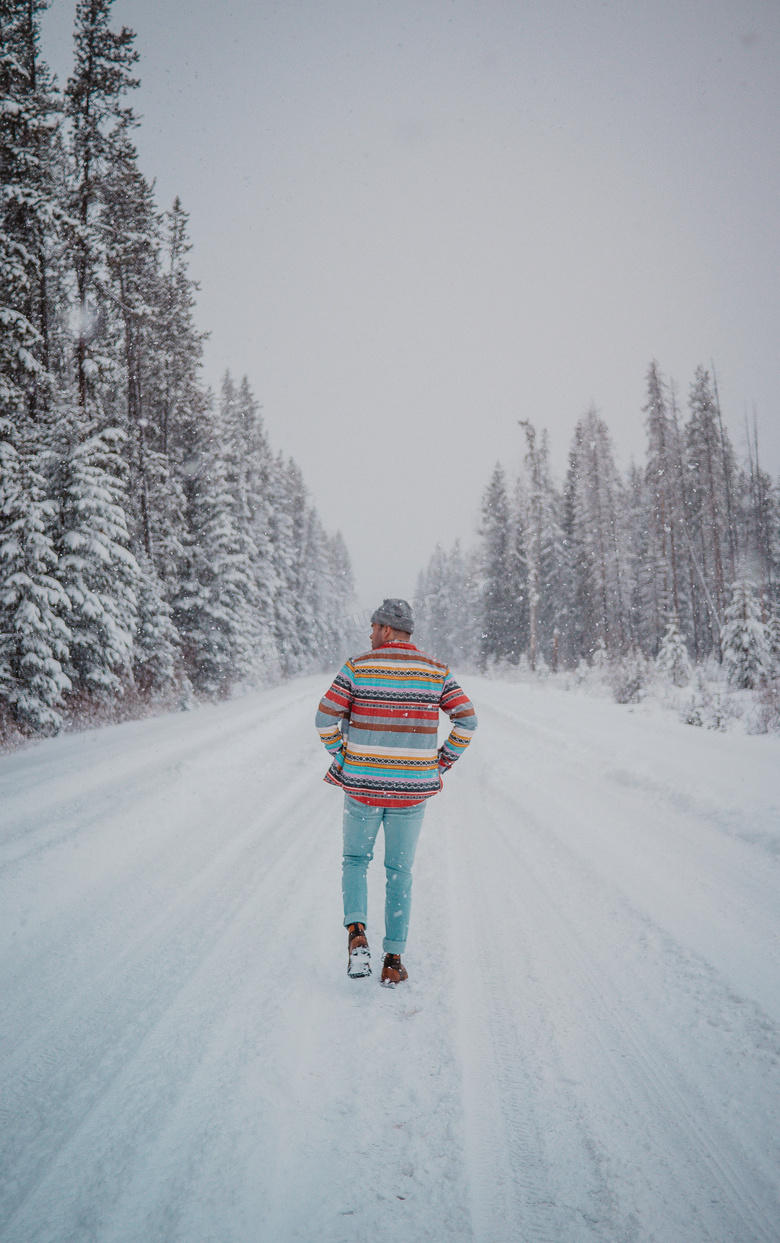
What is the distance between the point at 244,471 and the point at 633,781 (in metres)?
21.7

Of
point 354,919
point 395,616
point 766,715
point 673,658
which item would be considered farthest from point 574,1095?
point 673,658

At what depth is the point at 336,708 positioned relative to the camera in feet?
10.9

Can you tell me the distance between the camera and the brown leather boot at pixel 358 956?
309cm

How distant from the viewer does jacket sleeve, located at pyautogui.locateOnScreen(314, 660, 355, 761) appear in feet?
10.8

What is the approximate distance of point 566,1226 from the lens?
5.99 feet

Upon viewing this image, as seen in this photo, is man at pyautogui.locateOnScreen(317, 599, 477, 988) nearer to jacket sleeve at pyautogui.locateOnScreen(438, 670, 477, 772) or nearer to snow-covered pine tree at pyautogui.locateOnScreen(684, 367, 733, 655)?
jacket sleeve at pyautogui.locateOnScreen(438, 670, 477, 772)

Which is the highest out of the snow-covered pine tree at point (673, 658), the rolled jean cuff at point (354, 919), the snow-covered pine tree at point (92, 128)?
the snow-covered pine tree at point (92, 128)

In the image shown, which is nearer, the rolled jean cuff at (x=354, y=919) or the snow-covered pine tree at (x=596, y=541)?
the rolled jean cuff at (x=354, y=919)

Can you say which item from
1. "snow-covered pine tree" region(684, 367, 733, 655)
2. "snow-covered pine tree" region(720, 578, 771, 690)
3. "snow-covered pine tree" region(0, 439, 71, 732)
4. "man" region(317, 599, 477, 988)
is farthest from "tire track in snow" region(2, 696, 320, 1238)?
"snow-covered pine tree" region(684, 367, 733, 655)

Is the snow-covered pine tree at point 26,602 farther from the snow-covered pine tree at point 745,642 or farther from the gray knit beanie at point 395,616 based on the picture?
the snow-covered pine tree at point 745,642

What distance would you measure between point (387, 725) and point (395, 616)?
688 mm

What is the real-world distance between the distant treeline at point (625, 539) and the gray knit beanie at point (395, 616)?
25.7m

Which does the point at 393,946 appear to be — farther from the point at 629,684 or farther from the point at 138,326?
the point at 138,326

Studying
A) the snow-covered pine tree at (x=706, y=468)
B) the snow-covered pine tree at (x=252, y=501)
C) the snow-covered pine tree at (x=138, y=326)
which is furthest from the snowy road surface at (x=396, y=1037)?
the snow-covered pine tree at (x=706, y=468)
